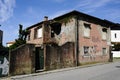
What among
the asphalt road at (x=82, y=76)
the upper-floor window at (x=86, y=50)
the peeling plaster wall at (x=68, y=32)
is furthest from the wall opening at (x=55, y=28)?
the asphalt road at (x=82, y=76)

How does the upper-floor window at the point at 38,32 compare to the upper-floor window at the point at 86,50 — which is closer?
the upper-floor window at the point at 86,50

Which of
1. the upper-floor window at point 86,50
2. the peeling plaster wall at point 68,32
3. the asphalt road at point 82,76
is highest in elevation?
the peeling plaster wall at point 68,32

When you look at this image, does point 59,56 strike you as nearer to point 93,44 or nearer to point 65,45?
point 65,45

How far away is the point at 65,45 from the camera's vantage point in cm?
2105

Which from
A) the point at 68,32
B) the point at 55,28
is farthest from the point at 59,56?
the point at 55,28

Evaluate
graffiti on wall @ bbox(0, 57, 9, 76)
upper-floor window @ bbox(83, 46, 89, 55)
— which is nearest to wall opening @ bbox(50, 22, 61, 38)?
upper-floor window @ bbox(83, 46, 89, 55)

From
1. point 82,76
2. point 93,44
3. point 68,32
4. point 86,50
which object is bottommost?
point 82,76

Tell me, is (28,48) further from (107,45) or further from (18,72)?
(107,45)

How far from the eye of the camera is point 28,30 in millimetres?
34938

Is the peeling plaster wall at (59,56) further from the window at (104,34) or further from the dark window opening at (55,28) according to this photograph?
the window at (104,34)

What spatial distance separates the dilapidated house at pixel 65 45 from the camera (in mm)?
16422

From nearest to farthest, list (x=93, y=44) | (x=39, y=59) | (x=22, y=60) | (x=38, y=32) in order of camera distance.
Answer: (x=22, y=60) → (x=39, y=59) → (x=93, y=44) → (x=38, y=32)

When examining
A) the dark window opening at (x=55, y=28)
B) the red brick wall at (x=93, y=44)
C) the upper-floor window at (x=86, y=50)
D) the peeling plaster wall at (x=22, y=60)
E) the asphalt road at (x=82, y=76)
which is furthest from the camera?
the dark window opening at (x=55, y=28)

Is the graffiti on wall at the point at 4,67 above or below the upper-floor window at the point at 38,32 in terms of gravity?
below
